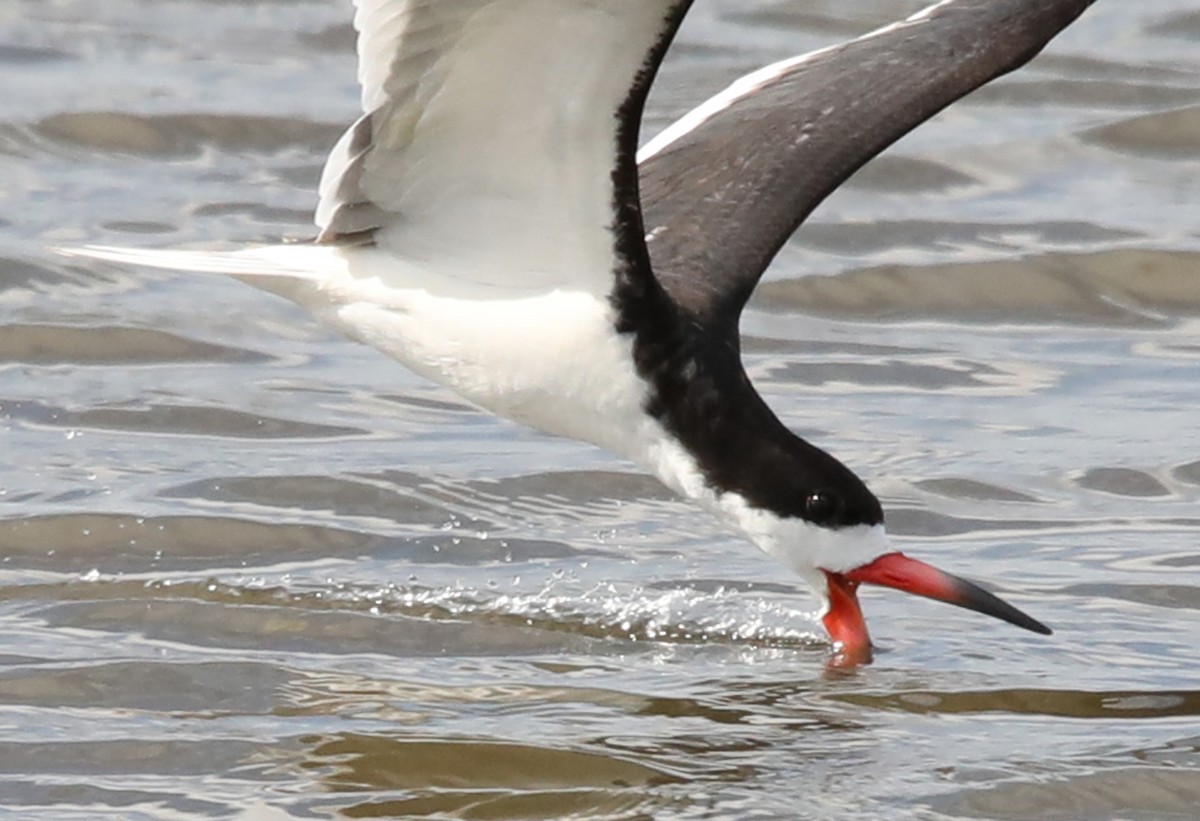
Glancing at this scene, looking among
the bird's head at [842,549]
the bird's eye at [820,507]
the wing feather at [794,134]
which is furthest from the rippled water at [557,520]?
the wing feather at [794,134]

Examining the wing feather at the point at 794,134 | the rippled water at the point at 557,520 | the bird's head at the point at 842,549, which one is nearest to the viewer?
the rippled water at the point at 557,520

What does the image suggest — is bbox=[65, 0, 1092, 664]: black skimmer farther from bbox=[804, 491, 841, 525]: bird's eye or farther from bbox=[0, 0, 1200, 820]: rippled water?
bbox=[0, 0, 1200, 820]: rippled water

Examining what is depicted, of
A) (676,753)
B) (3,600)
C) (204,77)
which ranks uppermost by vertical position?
(204,77)

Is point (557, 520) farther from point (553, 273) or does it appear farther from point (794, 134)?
point (553, 273)

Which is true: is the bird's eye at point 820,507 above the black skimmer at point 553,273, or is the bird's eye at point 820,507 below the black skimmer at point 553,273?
below

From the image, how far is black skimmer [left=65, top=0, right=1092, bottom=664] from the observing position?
5621 mm

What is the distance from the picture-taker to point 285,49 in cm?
1178

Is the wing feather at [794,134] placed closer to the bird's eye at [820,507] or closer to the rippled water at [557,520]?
the bird's eye at [820,507]

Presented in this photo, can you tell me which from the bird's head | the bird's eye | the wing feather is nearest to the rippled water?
the bird's head

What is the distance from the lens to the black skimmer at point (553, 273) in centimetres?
562

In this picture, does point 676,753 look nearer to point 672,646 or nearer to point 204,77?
point 672,646

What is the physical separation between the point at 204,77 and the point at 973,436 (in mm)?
4465

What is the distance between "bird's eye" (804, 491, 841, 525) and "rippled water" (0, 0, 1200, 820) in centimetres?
34

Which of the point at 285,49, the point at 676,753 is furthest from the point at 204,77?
the point at 676,753
